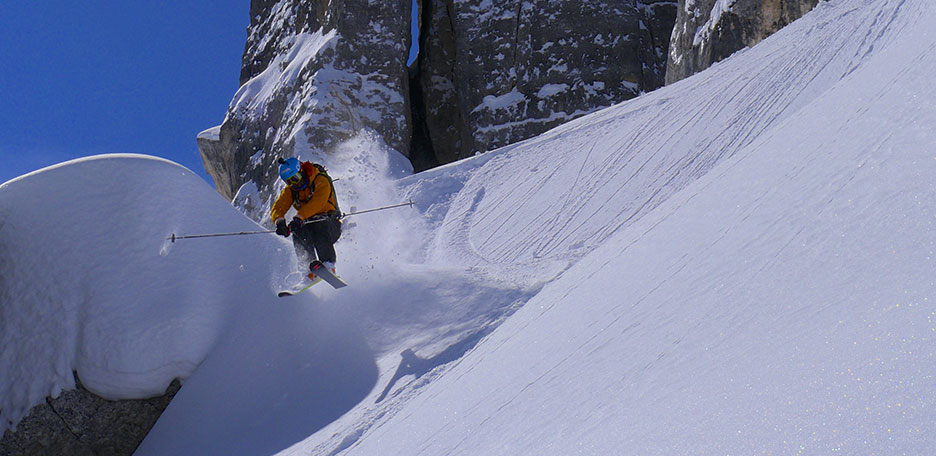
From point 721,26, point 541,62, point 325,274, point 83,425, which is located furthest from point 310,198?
point 541,62

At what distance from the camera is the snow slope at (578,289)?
2.20 m

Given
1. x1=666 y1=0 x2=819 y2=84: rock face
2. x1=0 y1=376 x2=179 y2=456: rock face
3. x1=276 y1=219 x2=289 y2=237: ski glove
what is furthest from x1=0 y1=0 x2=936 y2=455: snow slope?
x1=666 y1=0 x2=819 y2=84: rock face

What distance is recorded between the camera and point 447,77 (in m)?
24.4

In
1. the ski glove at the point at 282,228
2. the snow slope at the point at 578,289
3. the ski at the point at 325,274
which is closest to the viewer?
the snow slope at the point at 578,289

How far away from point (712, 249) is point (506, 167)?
32.2 ft

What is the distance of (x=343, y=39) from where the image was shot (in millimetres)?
21891

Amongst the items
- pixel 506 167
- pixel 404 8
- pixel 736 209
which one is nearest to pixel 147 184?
pixel 506 167

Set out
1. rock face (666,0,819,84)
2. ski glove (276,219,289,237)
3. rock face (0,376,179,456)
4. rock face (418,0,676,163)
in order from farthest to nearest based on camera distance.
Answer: rock face (418,0,676,163) < rock face (666,0,819,84) < ski glove (276,219,289,237) < rock face (0,376,179,456)

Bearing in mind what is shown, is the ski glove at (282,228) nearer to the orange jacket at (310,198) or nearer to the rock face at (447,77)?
the orange jacket at (310,198)

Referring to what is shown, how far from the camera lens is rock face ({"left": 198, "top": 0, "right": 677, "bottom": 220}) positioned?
21469 millimetres

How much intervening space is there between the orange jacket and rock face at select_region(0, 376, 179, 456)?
2160mm

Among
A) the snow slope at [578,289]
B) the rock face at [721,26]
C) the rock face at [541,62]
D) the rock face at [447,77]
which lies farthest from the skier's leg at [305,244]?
the rock face at [541,62]

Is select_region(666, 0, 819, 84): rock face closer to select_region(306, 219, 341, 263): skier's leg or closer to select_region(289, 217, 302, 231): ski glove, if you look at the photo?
select_region(306, 219, 341, 263): skier's leg

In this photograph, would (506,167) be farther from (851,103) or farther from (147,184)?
(851,103)
